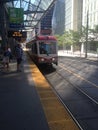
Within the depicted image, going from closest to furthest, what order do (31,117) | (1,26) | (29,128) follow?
(29,128) → (31,117) → (1,26)

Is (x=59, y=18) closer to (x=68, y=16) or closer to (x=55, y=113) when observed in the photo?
(x=68, y=16)

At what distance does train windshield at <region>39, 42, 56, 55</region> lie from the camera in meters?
29.1

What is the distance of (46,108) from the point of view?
34.1 ft

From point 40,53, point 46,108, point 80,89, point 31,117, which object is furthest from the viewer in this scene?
point 40,53

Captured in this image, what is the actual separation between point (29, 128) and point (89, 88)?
333 inches

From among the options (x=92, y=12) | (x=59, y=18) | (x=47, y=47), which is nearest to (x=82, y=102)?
(x=47, y=47)

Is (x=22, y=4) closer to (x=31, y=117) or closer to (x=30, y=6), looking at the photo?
(x=30, y=6)

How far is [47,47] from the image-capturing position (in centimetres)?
2928

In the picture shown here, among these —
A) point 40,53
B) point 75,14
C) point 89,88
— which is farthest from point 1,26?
point 75,14

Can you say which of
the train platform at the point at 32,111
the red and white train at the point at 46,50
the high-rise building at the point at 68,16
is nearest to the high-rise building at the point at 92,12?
the high-rise building at the point at 68,16

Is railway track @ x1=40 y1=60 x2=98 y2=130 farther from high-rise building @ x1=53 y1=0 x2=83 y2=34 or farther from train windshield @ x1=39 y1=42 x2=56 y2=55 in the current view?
high-rise building @ x1=53 y1=0 x2=83 y2=34

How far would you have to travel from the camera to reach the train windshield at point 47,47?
29.1 m

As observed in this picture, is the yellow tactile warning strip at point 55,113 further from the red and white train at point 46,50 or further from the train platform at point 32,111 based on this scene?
the red and white train at point 46,50

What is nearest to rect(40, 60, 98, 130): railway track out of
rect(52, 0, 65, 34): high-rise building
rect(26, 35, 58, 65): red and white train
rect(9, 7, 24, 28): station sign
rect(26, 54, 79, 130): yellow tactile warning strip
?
rect(26, 54, 79, 130): yellow tactile warning strip
